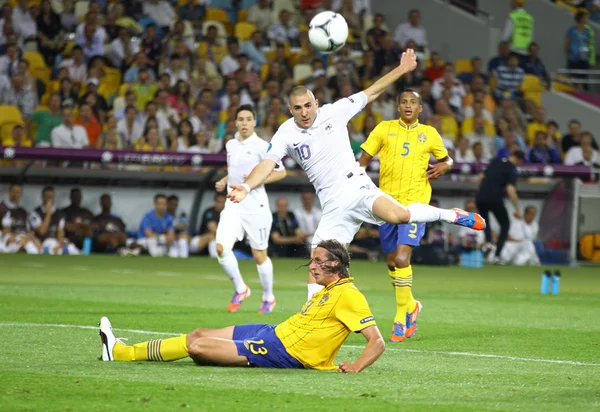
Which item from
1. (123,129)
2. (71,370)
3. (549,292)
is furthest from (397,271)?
(123,129)

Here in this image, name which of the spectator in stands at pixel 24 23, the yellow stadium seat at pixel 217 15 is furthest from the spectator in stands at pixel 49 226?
the yellow stadium seat at pixel 217 15

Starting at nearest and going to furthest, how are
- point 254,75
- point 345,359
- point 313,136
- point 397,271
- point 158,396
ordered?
point 158,396 < point 345,359 < point 313,136 < point 397,271 < point 254,75

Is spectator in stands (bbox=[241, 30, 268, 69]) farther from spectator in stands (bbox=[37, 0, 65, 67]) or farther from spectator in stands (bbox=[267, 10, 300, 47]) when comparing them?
spectator in stands (bbox=[37, 0, 65, 67])

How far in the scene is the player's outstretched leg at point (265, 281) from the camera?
13625 millimetres

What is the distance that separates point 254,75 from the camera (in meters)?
25.8

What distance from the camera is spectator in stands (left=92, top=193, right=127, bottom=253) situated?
22922 mm

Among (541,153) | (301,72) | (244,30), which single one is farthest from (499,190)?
(244,30)

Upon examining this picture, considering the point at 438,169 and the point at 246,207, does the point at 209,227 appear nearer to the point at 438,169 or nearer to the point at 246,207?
the point at 246,207

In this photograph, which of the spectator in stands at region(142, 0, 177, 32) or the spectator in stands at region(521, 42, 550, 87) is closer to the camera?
the spectator in stands at region(142, 0, 177, 32)

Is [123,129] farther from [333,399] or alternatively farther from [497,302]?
[333,399]

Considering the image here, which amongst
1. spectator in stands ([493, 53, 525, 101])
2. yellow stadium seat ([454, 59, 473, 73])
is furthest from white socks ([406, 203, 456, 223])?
yellow stadium seat ([454, 59, 473, 73])

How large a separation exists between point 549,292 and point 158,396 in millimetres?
11733

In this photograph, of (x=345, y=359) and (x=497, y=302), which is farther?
(x=497, y=302)

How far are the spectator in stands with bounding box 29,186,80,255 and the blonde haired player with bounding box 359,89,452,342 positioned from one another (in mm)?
11670
